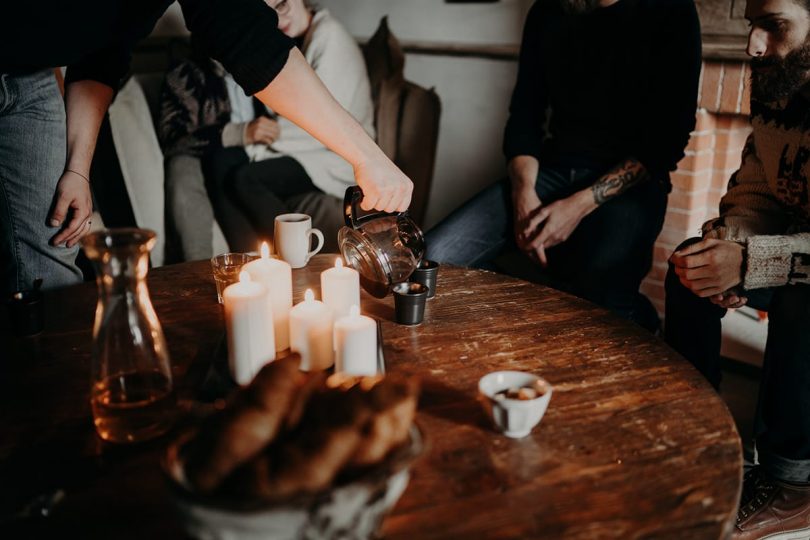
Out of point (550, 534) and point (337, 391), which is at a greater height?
point (337, 391)

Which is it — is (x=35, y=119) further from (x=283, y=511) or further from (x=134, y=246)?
(x=283, y=511)

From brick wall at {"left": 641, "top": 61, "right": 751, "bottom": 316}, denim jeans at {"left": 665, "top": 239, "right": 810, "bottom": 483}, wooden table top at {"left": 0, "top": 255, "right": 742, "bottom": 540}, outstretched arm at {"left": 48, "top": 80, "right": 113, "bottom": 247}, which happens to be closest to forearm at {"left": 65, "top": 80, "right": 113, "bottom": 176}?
outstretched arm at {"left": 48, "top": 80, "right": 113, "bottom": 247}

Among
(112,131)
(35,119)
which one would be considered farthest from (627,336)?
(112,131)

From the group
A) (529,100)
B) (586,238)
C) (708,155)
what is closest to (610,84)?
(529,100)

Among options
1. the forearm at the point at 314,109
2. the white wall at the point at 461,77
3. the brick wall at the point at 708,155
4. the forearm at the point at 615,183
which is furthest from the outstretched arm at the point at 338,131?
the white wall at the point at 461,77

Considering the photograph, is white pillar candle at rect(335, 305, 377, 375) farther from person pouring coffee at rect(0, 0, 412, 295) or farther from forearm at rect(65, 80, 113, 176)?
forearm at rect(65, 80, 113, 176)

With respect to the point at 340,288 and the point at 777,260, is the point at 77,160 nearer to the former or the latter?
the point at 340,288

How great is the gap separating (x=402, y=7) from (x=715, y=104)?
156cm

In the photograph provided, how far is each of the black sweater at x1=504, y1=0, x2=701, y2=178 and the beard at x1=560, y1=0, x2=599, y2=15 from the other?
0.02 m

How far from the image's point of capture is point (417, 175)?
2896 mm

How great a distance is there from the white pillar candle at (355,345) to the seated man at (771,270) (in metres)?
0.83

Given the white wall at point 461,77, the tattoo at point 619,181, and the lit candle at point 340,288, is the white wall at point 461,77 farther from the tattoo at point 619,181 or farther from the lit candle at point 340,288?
the lit candle at point 340,288

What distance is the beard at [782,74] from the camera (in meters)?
1.43

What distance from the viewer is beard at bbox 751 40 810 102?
1.43 m
